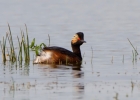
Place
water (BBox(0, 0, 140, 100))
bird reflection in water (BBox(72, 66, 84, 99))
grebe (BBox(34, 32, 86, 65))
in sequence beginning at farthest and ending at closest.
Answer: grebe (BBox(34, 32, 86, 65)) → water (BBox(0, 0, 140, 100)) → bird reflection in water (BBox(72, 66, 84, 99))

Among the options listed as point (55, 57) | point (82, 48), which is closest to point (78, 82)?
point (55, 57)

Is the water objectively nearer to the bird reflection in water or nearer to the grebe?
the bird reflection in water

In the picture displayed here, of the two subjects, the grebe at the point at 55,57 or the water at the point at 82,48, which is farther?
the grebe at the point at 55,57

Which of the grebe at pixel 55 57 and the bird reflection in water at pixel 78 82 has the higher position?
the grebe at pixel 55 57

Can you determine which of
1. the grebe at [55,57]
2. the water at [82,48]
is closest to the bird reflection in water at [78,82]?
the water at [82,48]

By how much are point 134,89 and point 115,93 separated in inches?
26.2

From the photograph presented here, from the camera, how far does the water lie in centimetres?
1500

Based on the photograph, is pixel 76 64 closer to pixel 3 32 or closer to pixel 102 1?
pixel 3 32

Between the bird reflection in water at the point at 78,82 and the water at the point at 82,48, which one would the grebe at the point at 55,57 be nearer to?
the water at the point at 82,48

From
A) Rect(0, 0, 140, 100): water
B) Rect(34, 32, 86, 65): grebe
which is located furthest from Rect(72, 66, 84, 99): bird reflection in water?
Rect(34, 32, 86, 65): grebe

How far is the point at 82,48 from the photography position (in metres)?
25.0

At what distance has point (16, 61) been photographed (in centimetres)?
2025

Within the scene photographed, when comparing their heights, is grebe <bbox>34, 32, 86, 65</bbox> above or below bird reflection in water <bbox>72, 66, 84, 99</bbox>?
above

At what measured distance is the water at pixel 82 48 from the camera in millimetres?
15004
